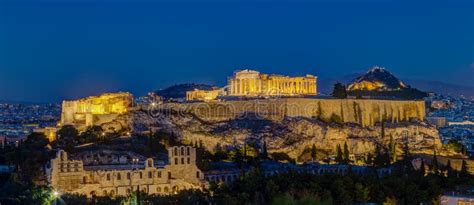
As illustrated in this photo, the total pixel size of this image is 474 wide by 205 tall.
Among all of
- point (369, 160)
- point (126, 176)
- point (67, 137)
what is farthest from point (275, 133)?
point (126, 176)

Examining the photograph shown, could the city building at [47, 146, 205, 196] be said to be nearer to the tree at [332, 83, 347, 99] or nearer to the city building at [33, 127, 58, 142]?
the city building at [33, 127, 58, 142]

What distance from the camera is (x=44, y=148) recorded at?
35.9 meters

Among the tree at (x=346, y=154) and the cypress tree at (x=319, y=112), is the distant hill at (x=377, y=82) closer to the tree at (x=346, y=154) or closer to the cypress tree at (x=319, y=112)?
the cypress tree at (x=319, y=112)

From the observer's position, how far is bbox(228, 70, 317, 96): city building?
5188 centimetres

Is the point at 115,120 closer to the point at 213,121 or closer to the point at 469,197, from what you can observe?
the point at 213,121

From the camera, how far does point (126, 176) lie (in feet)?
94.4

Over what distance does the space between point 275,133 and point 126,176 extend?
45.3 ft

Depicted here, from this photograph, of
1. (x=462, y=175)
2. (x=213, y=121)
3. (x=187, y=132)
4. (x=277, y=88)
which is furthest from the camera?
(x=277, y=88)

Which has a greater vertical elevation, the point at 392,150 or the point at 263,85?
the point at 263,85

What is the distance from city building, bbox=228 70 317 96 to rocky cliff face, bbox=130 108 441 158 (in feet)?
25.6

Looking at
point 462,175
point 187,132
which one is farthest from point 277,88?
point 462,175

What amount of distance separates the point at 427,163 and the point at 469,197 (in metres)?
14.0

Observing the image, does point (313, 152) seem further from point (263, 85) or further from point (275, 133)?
point (263, 85)

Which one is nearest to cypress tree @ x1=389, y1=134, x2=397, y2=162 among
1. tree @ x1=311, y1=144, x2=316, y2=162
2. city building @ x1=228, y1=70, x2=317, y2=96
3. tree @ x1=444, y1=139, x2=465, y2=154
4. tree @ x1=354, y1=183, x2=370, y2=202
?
tree @ x1=311, y1=144, x2=316, y2=162
